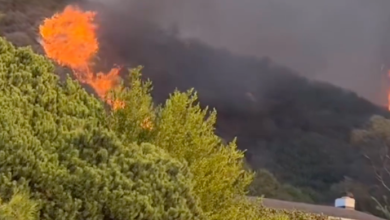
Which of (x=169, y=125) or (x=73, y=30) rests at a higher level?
(x=73, y=30)

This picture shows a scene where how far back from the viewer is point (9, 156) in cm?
808

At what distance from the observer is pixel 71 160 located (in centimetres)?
862

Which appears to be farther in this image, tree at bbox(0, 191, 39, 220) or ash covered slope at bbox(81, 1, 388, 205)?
ash covered slope at bbox(81, 1, 388, 205)

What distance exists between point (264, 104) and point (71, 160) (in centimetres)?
5854

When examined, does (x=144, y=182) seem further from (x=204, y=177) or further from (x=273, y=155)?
(x=273, y=155)

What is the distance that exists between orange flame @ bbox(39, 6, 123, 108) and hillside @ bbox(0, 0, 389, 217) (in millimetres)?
2671

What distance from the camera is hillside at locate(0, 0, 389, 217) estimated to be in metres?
54.9

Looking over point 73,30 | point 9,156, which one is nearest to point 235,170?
point 9,156

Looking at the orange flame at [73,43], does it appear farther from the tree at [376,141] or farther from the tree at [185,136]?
the tree at [185,136]

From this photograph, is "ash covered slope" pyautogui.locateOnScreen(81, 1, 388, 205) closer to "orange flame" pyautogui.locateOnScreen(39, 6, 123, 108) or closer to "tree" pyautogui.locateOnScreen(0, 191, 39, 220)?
"orange flame" pyautogui.locateOnScreen(39, 6, 123, 108)

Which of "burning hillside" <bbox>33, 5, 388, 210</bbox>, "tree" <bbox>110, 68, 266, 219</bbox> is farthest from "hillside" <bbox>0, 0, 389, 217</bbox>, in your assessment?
"tree" <bbox>110, 68, 266, 219</bbox>

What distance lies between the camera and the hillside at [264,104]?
5491 cm

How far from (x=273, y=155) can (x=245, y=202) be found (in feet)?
161

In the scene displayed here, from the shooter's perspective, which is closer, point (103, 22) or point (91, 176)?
point (91, 176)
